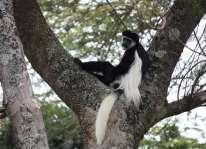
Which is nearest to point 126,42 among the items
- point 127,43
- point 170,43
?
point 127,43

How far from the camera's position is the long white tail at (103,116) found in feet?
9.23

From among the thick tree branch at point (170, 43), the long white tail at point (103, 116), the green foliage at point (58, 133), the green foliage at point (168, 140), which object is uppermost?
the thick tree branch at point (170, 43)

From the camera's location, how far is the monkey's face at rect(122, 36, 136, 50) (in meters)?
4.09

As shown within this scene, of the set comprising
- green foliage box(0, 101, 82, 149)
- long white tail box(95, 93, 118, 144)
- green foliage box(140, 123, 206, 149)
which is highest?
green foliage box(140, 123, 206, 149)

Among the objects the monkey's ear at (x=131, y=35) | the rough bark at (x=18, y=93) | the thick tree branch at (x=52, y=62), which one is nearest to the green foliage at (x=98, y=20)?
the monkey's ear at (x=131, y=35)

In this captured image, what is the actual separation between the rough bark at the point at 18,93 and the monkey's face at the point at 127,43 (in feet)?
6.79

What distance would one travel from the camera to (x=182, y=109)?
10.6 feet

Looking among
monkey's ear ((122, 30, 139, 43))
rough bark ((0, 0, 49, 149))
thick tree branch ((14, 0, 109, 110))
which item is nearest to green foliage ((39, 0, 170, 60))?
monkey's ear ((122, 30, 139, 43))

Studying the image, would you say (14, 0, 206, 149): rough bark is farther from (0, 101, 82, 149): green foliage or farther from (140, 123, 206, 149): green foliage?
(0, 101, 82, 149): green foliage

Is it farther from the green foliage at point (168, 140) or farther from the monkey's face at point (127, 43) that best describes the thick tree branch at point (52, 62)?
the green foliage at point (168, 140)

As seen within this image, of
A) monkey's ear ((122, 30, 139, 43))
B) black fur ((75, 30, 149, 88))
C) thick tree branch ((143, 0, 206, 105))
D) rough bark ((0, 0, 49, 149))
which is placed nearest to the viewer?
rough bark ((0, 0, 49, 149))

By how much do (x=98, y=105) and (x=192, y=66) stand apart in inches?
27.4

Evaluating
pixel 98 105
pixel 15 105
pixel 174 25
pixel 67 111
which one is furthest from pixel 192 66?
pixel 67 111

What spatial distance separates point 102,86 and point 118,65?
111cm
